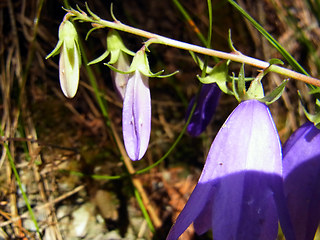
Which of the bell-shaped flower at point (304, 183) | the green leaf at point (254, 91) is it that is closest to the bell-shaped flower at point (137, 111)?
the green leaf at point (254, 91)

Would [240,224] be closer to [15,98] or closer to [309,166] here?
[309,166]

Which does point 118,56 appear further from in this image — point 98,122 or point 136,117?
point 98,122

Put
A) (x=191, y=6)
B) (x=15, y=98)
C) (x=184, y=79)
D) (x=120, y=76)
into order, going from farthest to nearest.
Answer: (x=191, y=6) < (x=184, y=79) < (x=15, y=98) < (x=120, y=76)

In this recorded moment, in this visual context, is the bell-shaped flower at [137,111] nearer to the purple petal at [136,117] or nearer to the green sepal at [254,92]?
the purple petal at [136,117]

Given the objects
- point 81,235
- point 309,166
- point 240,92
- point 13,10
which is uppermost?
point 13,10

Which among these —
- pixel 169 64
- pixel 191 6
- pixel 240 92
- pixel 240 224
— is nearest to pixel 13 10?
pixel 169 64

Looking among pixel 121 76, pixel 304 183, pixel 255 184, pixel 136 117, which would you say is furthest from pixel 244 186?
pixel 121 76
